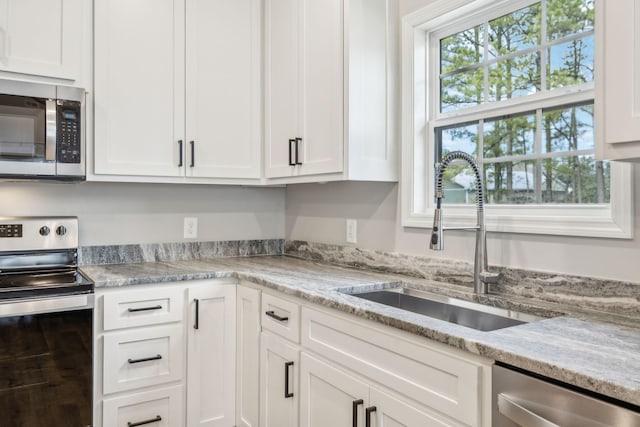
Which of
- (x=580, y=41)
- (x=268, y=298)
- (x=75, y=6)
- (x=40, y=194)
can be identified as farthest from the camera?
(x=40, y=194)

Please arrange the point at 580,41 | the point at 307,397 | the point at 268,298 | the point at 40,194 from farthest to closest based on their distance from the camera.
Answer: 1. the point at 40,194
2. the point at 268,298
3. the point at 307,397
4. the point at 580,41

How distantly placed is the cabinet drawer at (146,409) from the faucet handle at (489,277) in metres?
1.41

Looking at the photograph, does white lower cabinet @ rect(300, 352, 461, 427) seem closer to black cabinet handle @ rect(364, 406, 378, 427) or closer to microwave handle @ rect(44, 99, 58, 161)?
black cabinet handle @ rect(364, 406, 378, 427)

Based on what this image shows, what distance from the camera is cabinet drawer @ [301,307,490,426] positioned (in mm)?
1110

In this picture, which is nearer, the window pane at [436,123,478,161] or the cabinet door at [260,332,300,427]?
the cabinet door at [260,332,300,427]

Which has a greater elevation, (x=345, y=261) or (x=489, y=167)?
(x=489, y=167)

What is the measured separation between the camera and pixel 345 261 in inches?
97.0

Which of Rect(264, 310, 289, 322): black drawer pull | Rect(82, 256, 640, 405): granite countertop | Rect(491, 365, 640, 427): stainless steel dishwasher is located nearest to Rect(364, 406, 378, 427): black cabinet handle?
Rect(82, 256, 640, 405): granite countertop

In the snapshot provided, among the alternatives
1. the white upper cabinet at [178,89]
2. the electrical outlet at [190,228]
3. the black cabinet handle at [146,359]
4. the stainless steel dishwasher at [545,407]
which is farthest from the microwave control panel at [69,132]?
the stainless steel dishwasher at [545,407]

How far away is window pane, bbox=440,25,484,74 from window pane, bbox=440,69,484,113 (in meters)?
0.04

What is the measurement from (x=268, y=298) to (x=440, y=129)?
3.46ft

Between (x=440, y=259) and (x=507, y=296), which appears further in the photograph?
(x=440, y=259)

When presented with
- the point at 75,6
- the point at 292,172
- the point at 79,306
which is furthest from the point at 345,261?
the point at 75,6

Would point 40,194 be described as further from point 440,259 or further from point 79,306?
point 440,259
